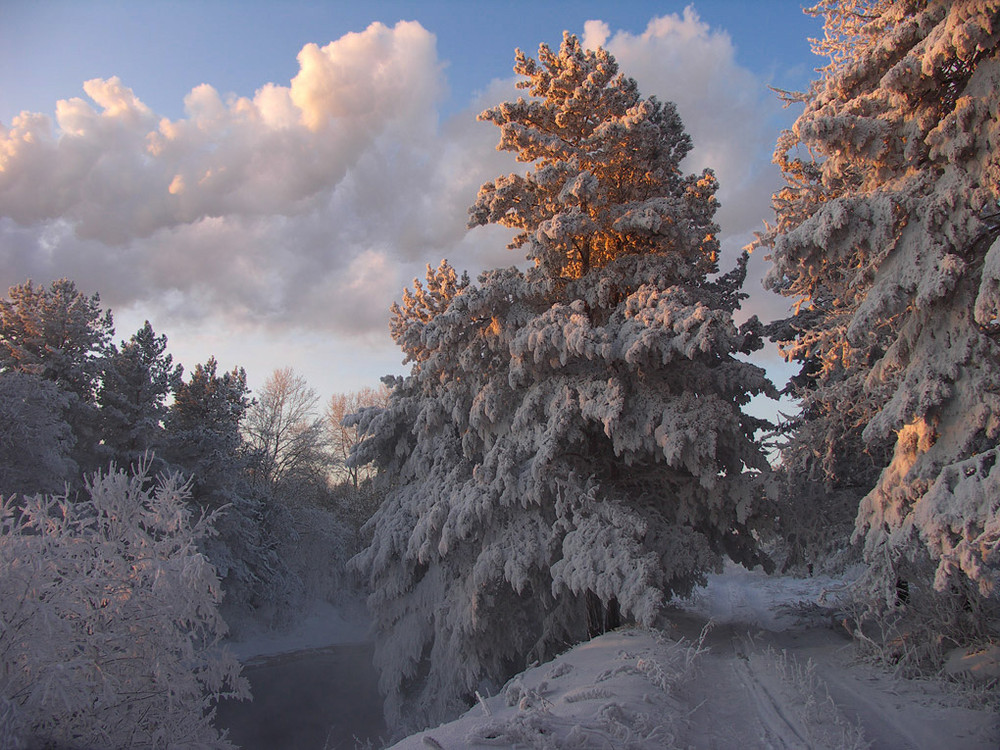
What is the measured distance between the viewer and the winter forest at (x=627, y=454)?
19.0ft

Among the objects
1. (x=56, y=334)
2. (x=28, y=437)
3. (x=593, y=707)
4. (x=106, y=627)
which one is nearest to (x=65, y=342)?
(x=56, y=334)

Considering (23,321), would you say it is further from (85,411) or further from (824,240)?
(824,240)

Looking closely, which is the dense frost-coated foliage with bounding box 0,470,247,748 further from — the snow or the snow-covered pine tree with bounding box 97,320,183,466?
the snow-covered pine tree with bounding box 97,320,183,466

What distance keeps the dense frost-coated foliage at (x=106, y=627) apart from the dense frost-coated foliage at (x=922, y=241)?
765cm

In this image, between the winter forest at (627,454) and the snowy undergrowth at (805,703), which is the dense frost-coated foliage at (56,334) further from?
the snowy undergrowth at (805,703)

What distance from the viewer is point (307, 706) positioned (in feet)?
63.1

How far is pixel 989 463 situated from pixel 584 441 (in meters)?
6.33

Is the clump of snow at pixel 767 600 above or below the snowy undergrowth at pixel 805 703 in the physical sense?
below

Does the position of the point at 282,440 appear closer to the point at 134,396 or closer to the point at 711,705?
the point at 134,396

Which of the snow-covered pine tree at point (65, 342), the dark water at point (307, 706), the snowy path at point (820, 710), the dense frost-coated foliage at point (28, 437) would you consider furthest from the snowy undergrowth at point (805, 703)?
the snow-covered pine tree at point (65, 342)

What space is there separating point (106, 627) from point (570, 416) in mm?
7004

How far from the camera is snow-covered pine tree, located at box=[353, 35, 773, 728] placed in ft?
32.4

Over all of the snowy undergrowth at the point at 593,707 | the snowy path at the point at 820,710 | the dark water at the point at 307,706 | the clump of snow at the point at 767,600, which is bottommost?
the dark water at the point at 307,706

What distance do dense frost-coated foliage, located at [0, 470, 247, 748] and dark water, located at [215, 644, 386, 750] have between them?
8.72m
